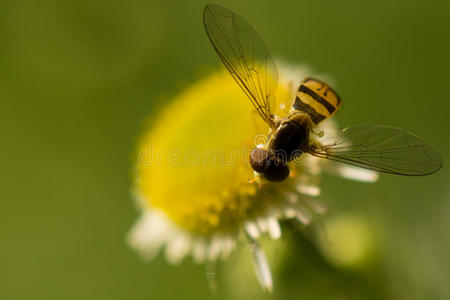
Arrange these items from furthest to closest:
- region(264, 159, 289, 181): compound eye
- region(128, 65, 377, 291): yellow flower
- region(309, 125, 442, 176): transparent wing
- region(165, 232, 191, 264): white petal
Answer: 1. region(165, 232, 191, 264): white petal
2. region(128, 65, 377, 291): yellow flower
3. region(264, 159, 289, 181): compound eye
4. region(309, 125, 442, 176): transparent wing

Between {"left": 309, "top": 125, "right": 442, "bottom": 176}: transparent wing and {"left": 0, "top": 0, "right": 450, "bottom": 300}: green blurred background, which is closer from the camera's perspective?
{"left": 309, "top": 125, "right": 442, "bottom": 176}: transparent wing

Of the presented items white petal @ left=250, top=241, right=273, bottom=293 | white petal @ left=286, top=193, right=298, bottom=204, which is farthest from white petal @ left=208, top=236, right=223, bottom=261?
white petal @ left=286, top=193, right=298, bottom=204

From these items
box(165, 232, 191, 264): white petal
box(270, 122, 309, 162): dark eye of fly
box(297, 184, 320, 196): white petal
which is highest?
box(270, 122, 309, 162): dark eye of fly

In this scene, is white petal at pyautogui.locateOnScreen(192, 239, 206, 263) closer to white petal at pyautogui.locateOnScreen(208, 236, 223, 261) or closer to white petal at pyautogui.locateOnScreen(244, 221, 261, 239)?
white petal at pyautogui.locateOnScreen(208, 236, 223, 261)

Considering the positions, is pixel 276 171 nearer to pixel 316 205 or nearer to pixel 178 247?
pixel 316 205

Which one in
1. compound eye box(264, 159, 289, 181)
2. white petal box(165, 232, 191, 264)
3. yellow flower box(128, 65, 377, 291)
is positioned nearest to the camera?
compound eye box(264, 159, 289, 181)

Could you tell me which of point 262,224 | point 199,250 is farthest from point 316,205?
point 199,250

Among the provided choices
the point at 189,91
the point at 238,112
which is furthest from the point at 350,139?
the point at 189,91
